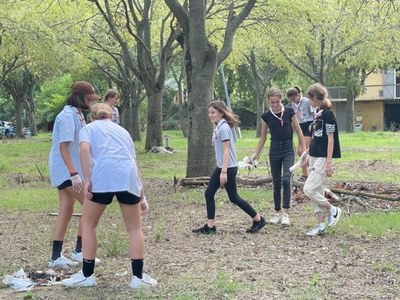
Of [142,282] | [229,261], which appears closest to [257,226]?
[229,261]

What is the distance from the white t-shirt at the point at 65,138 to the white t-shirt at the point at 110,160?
2.79 feet

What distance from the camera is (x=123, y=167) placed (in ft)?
19.0

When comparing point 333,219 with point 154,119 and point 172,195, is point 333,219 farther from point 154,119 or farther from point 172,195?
point 154,119

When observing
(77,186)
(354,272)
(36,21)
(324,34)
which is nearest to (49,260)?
(77,186)

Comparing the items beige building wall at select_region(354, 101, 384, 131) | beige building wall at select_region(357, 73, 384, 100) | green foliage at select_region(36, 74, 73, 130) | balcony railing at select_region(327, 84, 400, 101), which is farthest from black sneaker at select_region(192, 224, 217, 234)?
beige building wall at select_region(354, 101, 384, 131)

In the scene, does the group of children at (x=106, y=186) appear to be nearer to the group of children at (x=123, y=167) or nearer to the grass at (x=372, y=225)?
the group of children at (x=123, y=167)

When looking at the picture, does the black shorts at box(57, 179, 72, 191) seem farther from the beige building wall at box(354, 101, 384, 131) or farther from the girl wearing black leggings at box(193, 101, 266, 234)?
the beige building wall at box(354, 101, 384, 131)

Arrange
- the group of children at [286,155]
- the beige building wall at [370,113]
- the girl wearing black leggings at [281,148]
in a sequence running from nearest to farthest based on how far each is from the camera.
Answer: the group of children at [286,155] → the girl wearing black leggings at [281,148] → the beige building wall at [370,113]

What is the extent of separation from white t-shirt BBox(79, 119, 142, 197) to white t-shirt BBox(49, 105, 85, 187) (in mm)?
849

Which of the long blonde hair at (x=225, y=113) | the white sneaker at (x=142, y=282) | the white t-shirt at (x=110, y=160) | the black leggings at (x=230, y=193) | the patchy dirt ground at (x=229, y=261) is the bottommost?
the patchy dirt ground at (x=229, y=261)

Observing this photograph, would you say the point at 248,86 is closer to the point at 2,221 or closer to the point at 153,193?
the point at 153,193

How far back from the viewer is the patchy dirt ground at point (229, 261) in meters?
5.73

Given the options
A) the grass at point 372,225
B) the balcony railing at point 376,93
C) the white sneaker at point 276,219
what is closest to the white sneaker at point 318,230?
the grass at point 372,225

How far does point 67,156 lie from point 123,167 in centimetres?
109
